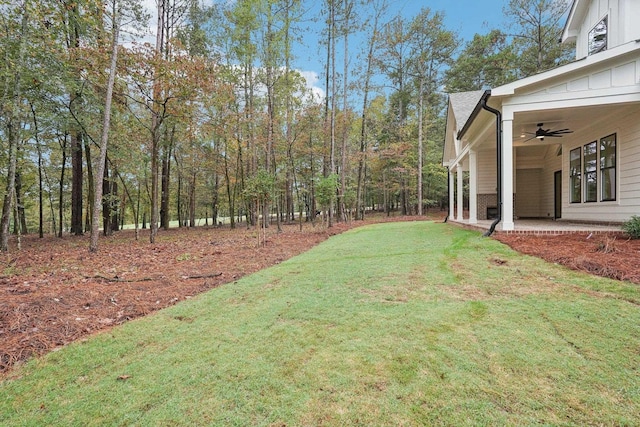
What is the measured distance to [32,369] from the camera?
2111 millimetres

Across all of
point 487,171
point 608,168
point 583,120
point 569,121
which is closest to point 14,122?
point 569,121

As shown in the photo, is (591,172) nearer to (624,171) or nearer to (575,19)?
(624,171)

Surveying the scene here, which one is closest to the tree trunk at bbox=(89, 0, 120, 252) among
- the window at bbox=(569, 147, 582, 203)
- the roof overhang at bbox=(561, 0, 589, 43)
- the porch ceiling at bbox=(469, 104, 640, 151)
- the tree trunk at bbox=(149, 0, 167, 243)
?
the tree trunk at bbox=(149, 0, 167, 243)

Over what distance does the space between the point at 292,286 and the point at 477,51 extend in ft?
75.1

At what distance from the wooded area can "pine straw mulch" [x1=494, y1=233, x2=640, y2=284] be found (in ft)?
21.8

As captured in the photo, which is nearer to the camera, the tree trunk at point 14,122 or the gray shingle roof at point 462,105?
the tree trunk at point 14,122

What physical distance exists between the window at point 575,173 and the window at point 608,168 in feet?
3.17

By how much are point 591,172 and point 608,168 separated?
2.19 ft

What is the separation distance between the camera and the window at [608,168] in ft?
22.6

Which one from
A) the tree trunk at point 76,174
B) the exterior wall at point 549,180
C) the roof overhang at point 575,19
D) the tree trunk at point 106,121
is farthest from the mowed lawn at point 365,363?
the tree trunk at point 76,174

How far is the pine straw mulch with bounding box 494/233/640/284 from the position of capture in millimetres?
3369

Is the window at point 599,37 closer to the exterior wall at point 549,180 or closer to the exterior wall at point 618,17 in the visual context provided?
the exterior wall at point 618,17

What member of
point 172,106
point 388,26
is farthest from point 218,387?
point 388,26

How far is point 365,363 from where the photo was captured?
1863 mm
